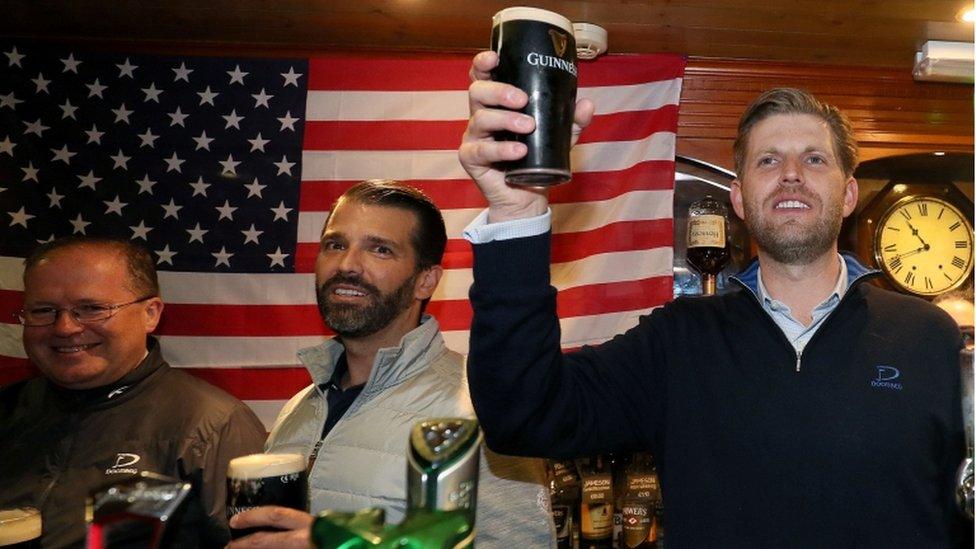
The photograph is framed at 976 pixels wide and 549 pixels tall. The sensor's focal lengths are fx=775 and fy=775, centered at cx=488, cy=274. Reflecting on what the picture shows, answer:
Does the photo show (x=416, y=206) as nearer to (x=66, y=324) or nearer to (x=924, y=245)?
(x=66, y=324)

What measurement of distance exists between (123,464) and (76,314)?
1.56 feet

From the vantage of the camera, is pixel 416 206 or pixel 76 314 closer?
pixel 416 206

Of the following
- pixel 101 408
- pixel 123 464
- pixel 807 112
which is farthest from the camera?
pixel 101 408

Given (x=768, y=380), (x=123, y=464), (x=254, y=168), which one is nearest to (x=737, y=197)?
(x=768, y=380)

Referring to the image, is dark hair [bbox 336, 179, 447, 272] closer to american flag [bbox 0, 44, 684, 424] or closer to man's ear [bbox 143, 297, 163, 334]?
man's ear [bbox 143, 297, 163, 334]

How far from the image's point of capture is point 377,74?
3119mm

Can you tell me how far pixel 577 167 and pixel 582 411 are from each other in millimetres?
1875

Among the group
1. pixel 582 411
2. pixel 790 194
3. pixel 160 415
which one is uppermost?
pixel 790 194

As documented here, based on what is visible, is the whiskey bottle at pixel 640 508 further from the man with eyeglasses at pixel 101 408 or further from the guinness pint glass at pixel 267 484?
the guinness pint glass at pixel 267 484

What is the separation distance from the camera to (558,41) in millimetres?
878

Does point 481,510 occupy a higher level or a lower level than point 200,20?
lower

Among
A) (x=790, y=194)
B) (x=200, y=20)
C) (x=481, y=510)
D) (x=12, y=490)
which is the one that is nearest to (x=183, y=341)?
(x=12, y=490)

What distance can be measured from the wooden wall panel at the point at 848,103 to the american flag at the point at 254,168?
144 mm

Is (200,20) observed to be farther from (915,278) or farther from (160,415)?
(915,278)
